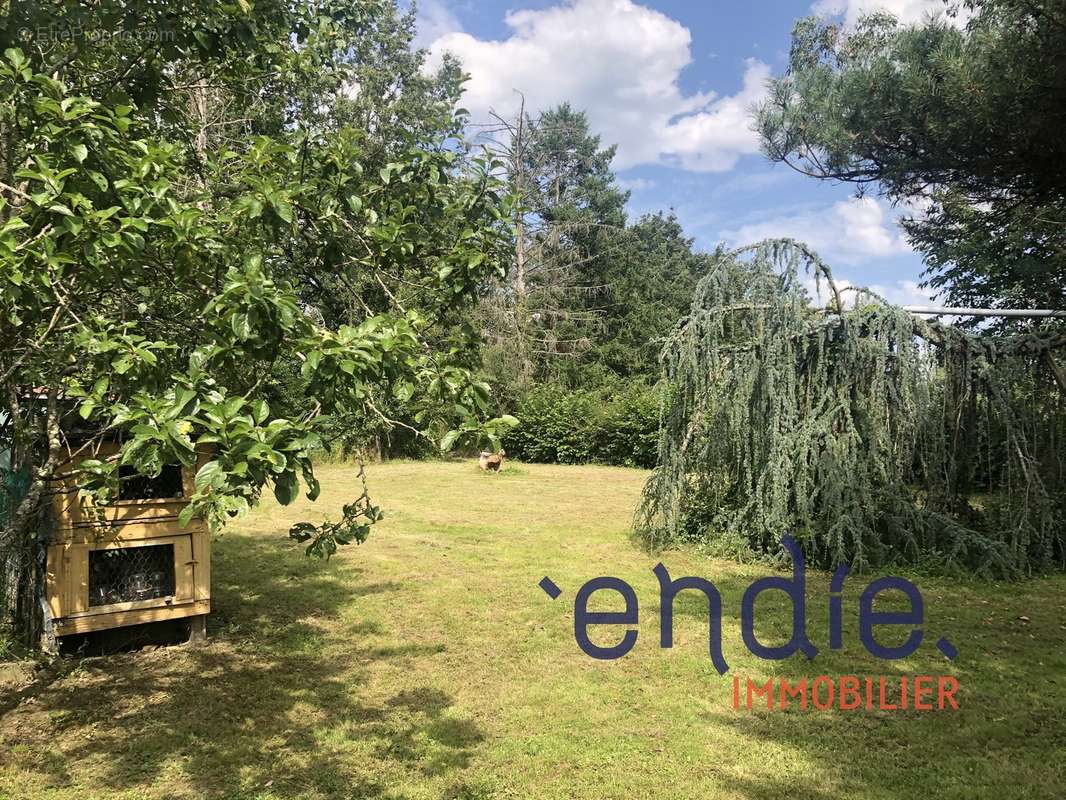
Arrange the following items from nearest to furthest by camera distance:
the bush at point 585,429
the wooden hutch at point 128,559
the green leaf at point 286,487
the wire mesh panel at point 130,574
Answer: the green leaf at point 286,487
the wooden hutch at point 128,559
the wire mesh panel at point 130,574
the bush at point 585,429

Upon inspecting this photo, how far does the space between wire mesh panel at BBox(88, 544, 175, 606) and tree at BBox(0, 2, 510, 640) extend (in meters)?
0.47

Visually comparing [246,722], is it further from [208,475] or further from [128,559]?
[208,475]

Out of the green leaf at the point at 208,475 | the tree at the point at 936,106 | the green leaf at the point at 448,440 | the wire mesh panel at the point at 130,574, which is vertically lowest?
the wire mesh panel at the point at 130,574

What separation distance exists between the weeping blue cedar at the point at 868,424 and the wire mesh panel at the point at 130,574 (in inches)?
202

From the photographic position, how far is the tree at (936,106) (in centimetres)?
415

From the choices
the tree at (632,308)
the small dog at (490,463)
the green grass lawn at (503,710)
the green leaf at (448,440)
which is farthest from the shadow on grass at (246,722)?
the tree at (632,308)

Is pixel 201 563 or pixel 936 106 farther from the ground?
pixel 936 106

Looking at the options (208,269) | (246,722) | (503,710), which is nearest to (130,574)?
(246,722)

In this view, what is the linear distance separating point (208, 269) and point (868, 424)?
6209 millimetres

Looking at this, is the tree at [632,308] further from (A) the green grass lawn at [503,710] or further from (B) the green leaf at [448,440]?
(B) the green leaf at [448,440]

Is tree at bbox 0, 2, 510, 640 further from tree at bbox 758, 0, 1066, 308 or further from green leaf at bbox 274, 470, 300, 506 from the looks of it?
tree at bbox 758, 0, 1066, 308

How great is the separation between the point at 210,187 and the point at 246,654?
2975mm

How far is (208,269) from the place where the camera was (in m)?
2.63

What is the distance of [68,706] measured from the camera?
12.4ft
